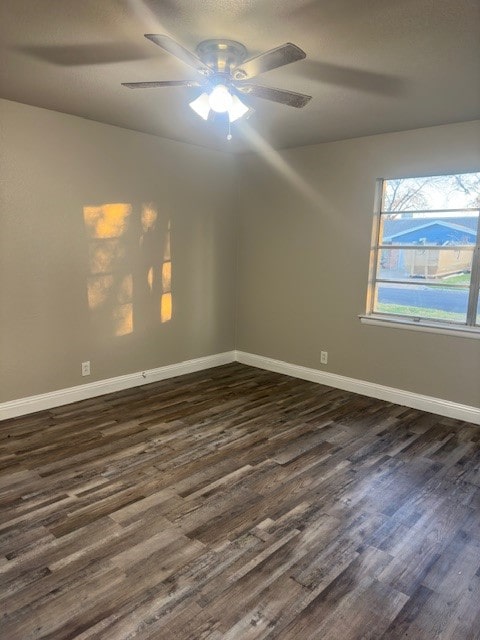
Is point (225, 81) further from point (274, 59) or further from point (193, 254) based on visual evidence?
point (193, 254)

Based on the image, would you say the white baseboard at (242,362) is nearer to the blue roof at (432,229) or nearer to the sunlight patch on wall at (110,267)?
the sunlight patch on wall at (110,267)

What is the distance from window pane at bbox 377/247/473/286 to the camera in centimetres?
373

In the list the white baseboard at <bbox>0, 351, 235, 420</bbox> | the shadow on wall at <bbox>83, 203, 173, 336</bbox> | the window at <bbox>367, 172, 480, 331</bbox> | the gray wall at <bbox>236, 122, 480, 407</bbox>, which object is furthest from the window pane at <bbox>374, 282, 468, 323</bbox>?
the shadow on wall at <bbox>83, 203, 173, 336</bbox>

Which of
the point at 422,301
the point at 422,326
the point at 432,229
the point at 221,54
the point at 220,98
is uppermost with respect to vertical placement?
the point at 221,54

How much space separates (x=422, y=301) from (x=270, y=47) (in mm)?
2613

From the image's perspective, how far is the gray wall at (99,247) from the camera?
351 centimetres

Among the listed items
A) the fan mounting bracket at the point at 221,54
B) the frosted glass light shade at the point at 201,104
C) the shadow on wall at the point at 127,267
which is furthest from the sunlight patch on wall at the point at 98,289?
the fan mounting bracket at the point at 221,54

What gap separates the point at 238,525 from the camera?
2.32 metres

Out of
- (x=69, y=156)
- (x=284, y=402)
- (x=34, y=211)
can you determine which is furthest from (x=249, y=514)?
(x=69, y=156)

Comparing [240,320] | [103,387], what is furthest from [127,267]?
[240,320]

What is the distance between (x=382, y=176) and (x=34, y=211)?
305 cm

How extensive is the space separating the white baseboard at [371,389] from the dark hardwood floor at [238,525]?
17 centimetres

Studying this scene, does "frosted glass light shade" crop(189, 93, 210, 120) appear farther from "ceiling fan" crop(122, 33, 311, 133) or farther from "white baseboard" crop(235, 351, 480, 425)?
"white baseboard" crop(235, 351, 480, 425)

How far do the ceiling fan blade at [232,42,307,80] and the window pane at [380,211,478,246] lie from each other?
7.52 ft
